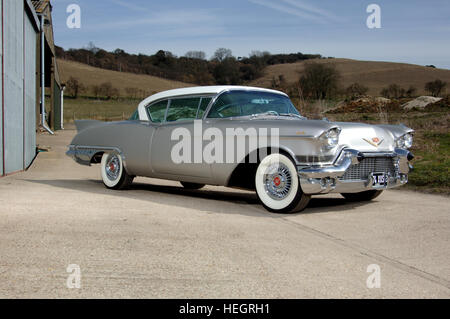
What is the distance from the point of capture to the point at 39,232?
14.8 ft

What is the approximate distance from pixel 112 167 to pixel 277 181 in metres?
3.17

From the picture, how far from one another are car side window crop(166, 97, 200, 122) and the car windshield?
1.12 ft

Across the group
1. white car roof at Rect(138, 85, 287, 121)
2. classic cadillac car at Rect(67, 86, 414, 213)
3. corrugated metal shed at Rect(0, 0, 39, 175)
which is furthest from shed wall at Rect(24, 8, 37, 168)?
white car roof at Rect(138, 85, 287, 121)

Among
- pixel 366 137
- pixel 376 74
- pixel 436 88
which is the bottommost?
pixel 366 137

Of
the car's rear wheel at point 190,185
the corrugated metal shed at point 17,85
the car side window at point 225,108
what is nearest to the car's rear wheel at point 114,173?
the car's rear wheel at point 190,185

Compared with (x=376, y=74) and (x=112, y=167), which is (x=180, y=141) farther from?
(x=376, y=74)

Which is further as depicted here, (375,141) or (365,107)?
(365,107)

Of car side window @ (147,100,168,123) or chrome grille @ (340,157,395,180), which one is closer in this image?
chrome grille @ (340,157,395,180)

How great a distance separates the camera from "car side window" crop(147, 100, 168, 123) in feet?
A: 24.5

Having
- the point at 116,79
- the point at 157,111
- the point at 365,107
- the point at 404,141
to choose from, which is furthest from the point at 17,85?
Answer: the point at 116,79

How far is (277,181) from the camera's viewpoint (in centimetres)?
584

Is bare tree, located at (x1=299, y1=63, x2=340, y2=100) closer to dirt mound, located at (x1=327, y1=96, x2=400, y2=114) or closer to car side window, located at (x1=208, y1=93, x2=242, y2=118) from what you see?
dirt mound, located at (x1=327, y1=96, x2=400, y2=114)

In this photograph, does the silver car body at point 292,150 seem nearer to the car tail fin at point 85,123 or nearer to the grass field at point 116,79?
the car tail fin at point 85,123

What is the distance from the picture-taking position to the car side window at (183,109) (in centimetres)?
692
